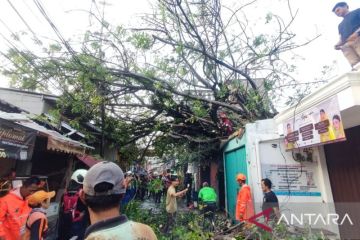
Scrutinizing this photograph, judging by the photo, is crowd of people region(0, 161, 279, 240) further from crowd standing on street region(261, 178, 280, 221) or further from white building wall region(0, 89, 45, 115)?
white building wall region(0, 89, 45, 115)

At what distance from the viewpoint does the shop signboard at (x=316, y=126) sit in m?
4.02

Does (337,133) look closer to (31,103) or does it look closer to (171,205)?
(171,205)

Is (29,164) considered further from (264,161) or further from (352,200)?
(352,200)

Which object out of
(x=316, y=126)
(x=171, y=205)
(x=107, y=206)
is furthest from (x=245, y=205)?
(x=107, y=206)

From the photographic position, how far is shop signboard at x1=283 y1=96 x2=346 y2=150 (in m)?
4.02

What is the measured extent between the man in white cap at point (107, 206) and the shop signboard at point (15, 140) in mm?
3237

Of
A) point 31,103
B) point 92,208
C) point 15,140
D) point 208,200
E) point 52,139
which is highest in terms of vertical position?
point 31,103

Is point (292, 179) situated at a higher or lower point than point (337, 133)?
lower

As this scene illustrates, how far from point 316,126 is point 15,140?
16.8 feet

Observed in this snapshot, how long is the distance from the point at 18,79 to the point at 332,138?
818cm

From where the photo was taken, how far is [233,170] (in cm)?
891

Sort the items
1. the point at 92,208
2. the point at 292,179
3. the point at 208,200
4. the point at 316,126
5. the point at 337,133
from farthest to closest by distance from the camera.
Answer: the point at 208,200, the point at 292,179, the point at 316,126, the point at 337,133, the point at 92,208

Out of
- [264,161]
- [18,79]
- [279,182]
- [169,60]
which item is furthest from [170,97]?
[18,79]

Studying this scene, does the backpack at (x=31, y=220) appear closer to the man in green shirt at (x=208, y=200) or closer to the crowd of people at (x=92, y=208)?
the crowd of people at (x=92, y=208)
